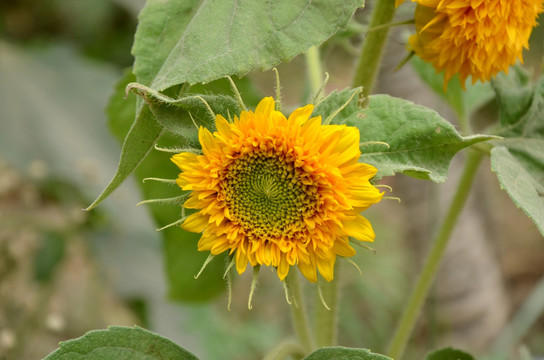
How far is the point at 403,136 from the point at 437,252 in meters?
0.27

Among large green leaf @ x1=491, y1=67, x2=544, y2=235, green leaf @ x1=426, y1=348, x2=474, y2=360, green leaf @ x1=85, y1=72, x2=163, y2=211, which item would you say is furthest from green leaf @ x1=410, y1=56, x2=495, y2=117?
green leaf @ x1=85, y1=72, x2=163, y2=211

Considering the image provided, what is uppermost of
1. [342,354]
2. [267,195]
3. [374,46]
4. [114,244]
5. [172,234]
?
[374,46]

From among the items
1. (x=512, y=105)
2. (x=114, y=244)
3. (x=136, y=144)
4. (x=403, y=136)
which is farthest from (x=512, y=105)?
(x=114, y=244)

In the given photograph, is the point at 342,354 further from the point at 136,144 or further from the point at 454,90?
the point at 454,90

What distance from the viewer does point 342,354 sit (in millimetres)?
596

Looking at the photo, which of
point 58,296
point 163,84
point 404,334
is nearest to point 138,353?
point 163,84

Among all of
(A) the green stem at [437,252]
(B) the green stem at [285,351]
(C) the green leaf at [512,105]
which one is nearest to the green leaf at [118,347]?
(B) the green stem at [285,351]

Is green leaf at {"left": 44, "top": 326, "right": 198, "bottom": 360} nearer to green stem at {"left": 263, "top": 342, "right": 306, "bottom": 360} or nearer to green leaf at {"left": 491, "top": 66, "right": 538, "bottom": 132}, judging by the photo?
green stem at {"left": 263, "top": 342, "right": 306, "bottom": 360}

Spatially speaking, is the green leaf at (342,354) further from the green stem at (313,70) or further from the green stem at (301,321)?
the green stem at (313,70)

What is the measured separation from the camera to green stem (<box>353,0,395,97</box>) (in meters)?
0.68

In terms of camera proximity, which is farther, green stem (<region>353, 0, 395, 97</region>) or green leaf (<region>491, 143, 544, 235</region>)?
green stem (<region>353, 0, 395, 97</region>)

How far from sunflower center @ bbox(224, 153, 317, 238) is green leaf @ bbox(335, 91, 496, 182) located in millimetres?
68

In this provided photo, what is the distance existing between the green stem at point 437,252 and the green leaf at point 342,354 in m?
0.26

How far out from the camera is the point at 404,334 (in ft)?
2.76
